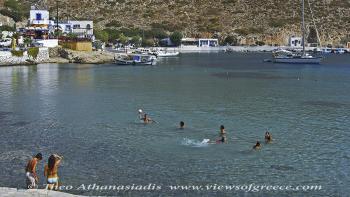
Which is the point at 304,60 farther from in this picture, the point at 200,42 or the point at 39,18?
the point at 200,42

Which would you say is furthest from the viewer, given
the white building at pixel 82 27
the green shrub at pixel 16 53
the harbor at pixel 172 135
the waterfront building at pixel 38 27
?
the white building at pixel 82 27

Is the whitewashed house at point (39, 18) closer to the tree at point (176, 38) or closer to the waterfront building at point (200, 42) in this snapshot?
the tree at point (176, 38)

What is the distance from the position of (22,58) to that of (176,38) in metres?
91.3

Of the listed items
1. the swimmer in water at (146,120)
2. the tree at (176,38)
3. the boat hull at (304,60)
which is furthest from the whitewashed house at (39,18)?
the swimmer in water at (146,120)

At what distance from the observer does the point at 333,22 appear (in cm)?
19862

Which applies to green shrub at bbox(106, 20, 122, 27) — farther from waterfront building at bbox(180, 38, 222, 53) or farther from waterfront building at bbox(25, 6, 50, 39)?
waterfront building at bbox(25, 6, 50, 39)

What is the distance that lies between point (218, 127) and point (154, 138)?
5424 mm

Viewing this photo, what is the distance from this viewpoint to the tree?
18350cm

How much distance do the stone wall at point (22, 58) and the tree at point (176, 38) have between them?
81.8 meters

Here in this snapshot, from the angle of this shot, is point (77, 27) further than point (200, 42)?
No

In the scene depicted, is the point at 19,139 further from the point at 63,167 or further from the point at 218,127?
the point at 218,127

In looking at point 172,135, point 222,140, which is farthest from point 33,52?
point 222,140

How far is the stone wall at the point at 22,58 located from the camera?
95250 mm

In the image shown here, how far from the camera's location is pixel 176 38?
184 metres
